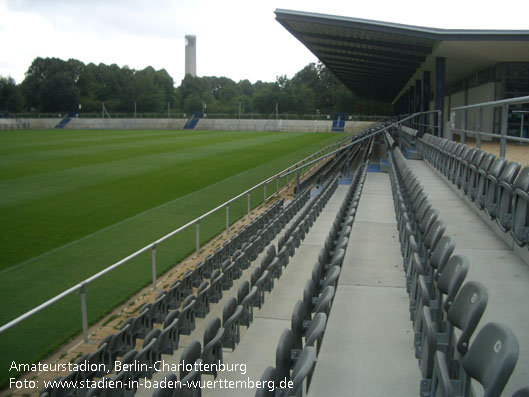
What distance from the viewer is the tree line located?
88438 millimetres

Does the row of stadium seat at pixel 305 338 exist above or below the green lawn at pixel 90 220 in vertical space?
above

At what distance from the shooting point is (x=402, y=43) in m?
20.6

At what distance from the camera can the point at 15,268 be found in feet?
29.7

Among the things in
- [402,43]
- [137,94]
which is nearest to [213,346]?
[402,43]

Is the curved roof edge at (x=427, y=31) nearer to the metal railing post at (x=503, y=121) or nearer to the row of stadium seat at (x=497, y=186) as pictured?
the row of stadium seat at (x=497, y=186)

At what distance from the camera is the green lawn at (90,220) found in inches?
273

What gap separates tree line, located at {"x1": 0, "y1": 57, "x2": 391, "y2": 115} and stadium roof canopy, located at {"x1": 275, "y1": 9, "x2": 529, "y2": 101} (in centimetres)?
5473

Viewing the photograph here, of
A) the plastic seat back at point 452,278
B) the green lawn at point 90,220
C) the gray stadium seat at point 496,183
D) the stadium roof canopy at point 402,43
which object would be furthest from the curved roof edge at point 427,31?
the plastic seat back at point 452,278

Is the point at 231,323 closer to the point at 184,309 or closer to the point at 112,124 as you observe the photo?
the point at 184,309

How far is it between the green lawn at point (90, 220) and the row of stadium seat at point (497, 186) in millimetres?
4887

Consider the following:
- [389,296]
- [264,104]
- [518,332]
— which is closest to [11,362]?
[389,296]

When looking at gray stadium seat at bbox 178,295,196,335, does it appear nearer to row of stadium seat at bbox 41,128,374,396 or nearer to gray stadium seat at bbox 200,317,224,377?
row of stadium seat at bbox 41,128,374,396

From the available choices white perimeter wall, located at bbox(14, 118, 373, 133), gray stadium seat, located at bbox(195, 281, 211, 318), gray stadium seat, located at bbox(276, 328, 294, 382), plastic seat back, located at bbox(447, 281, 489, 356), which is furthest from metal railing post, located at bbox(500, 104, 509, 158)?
white perimeter wall, located at bbox(14, 118, 373, 133)

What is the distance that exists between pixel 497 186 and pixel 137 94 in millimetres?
95883
